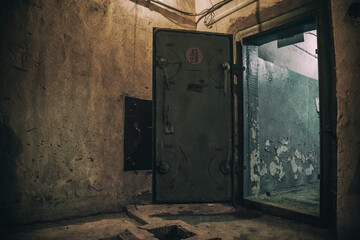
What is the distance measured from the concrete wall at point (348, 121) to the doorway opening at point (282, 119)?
2.45 feet

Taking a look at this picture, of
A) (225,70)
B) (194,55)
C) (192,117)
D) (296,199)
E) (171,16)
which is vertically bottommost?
(296,199)

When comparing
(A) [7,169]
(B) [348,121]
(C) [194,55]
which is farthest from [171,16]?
(A) [7,169]

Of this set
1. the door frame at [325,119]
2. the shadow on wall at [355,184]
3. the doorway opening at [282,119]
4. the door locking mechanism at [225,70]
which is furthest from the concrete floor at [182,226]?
the door locking mechanism at [225,70]

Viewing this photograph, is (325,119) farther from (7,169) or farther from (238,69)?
(7,169)

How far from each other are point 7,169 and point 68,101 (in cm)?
93

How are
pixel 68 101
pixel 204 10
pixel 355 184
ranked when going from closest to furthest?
pixel 355 184, pixel 68 101, pixel 204 10

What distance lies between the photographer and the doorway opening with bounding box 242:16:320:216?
323cm

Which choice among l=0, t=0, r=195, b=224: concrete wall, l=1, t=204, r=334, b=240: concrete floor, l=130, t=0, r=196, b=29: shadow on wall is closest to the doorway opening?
l=1, t=204, r=334, b=240: concrete floor

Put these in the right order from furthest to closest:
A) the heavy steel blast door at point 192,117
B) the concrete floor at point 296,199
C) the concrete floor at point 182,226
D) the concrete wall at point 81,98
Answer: the heavy steel blast door at point 192,117 < the concrete floor at point 296,199 < the concrete floor at point 182,226 < the concrete wall at point 81,98

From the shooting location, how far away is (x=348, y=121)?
1.95 m

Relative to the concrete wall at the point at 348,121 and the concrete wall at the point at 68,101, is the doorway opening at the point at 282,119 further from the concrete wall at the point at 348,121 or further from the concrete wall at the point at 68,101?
the concrete wall at the point at 68,101

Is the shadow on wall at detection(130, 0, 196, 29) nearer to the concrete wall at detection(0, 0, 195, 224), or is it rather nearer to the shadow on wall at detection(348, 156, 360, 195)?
the concrete wall at detection(0, 0, 195, 224)

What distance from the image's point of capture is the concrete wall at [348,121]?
1875mm

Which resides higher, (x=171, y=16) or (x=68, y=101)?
(x=171, y=16)
